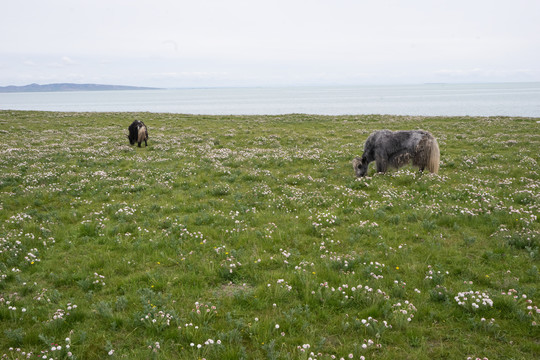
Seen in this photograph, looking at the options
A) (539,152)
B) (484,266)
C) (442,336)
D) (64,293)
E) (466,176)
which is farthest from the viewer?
(539,152)

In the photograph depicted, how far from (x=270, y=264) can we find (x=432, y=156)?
1112cm

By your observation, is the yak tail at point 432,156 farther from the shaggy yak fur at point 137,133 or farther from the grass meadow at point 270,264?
the shaggy yak fur at point 137,133

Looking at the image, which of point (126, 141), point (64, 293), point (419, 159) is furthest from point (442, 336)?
point (126, 141)

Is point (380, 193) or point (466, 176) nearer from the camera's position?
point (380, 193)

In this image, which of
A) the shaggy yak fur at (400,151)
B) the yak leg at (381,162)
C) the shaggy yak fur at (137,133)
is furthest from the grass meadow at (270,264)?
the shaggy yak fur at (137,133)

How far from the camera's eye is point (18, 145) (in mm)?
25641

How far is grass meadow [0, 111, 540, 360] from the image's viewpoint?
5.57m

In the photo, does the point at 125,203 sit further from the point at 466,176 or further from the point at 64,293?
the point at 466,176

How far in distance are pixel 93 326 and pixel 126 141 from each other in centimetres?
2457

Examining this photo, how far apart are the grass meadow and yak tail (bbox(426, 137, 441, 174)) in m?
1.06

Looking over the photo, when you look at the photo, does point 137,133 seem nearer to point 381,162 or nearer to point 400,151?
point 381,162

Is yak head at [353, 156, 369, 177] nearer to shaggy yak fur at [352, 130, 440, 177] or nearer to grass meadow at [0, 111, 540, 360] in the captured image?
shaggy yak fur at [352, 130, 440, 177]

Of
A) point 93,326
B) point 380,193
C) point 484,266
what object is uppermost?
point 380,193

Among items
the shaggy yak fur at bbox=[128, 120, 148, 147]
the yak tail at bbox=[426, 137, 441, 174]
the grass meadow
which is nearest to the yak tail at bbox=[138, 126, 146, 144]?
the shaggy yak fur at bbox=[128, 120, 148, 147]
